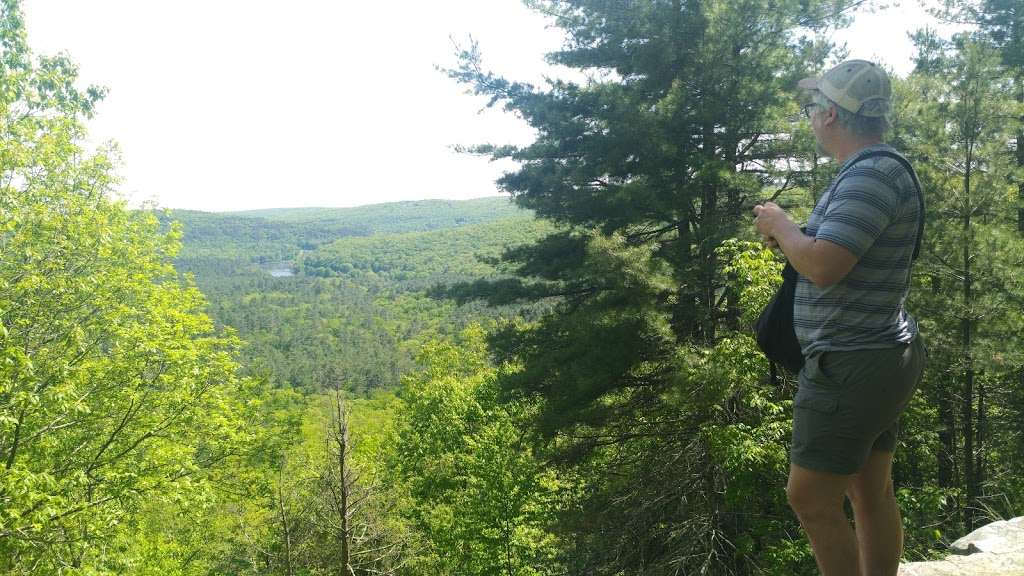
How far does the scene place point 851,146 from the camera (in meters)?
1.76

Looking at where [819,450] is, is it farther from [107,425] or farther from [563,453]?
[107,425]

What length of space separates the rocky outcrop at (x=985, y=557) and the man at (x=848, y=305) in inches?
83.4

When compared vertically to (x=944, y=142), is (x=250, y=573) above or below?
below

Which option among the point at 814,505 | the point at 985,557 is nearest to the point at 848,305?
the point at 814,505

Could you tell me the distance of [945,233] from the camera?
28.6 feet

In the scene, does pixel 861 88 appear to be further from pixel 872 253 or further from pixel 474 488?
pixel 474 488

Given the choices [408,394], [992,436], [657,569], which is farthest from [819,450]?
[408,394]

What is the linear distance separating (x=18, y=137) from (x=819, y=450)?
11230 millimetres

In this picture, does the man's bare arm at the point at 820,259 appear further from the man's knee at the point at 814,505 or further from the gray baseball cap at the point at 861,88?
the man's knee at the point at 814,505

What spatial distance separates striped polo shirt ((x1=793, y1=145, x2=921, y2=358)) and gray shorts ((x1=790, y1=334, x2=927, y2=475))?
37 millimetres

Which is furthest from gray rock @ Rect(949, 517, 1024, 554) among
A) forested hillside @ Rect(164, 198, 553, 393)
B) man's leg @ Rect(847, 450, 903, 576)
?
forested hillside @ Rect(164, 198, 553, 393)

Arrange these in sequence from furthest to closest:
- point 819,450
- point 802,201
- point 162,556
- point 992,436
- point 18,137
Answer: point 162,556 < point 992,436 < point 18,137 < point 802,201 < point 819,450

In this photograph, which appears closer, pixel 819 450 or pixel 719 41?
pixel 819 450

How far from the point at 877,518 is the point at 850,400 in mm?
587
